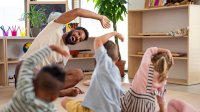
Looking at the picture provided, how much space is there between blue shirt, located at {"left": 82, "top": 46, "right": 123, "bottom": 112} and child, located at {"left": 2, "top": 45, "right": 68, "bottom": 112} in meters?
0.50

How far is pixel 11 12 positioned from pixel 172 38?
8.18 ft

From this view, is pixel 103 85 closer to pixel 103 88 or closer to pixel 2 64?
pixel 103 88

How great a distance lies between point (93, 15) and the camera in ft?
7.86

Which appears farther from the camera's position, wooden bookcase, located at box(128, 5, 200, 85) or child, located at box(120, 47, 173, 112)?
wooden bookcase, located at box(128, 5, 200, 85)

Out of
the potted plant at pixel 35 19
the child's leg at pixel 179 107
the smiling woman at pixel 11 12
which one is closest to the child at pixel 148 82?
the child's leg at pixel 179 107

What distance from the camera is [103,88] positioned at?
5.67ft

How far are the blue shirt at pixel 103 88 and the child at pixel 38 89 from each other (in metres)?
0.50

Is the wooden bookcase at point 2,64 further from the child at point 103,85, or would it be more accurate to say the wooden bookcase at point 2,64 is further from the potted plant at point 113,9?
the child at point 103,85

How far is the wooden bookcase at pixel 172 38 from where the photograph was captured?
4305 mm

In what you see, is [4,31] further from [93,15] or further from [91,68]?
[93,15]

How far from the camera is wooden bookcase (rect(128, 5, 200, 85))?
4.30 metres

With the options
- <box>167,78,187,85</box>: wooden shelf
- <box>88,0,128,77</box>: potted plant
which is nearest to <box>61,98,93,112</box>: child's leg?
<box>167,78,187,85</box>: wooden shelf

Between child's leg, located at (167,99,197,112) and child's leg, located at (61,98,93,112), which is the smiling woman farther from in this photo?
child's leg, located at (167,99,197,112)

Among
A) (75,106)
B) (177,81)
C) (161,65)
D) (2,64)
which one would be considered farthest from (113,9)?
(75,106)
